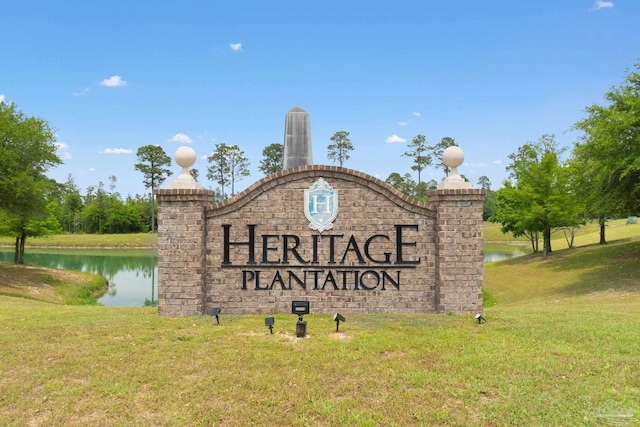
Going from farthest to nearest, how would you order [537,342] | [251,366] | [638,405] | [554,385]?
[537,342] → [251,366] → [554,385] → [638,405]

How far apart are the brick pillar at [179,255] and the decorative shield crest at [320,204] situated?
2.26 m

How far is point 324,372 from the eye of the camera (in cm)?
539

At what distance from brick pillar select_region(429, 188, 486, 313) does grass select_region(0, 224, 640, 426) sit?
542 millimetres

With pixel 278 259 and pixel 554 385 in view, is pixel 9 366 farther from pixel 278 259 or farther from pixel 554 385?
pixel 554 385

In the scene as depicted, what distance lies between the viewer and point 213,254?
8.76 metres

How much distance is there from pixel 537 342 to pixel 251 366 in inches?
168

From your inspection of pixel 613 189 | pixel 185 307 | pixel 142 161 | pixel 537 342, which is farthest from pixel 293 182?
pixel 142 161

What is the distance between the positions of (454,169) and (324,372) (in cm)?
537

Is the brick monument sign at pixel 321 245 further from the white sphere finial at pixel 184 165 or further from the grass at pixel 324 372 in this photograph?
the grass at pixel 324 372

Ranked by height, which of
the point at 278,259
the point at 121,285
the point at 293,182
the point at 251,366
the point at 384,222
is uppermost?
the point at 293,182

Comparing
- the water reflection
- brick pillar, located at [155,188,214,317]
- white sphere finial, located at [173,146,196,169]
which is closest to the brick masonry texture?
brick pillar, located at [155,188,214,317]

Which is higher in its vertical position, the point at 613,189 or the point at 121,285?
the point at 613,189

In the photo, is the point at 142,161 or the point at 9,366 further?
the point at 142,161

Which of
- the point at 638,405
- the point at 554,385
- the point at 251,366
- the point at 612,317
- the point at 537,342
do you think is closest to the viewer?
the point at 638,405
